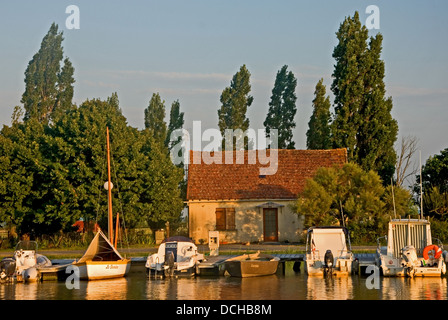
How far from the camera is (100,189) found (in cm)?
4722

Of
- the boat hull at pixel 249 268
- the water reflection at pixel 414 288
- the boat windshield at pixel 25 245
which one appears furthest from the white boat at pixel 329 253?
the boat windshield at pixel 25 245

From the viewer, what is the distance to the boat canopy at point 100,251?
110 ft

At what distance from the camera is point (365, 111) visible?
175ft

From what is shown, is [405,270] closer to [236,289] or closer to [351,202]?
[236,289]

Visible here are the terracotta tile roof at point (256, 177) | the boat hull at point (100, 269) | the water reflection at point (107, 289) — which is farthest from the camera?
the terracotta tile roof at point (256, 177)

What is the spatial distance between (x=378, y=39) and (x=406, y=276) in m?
27.1

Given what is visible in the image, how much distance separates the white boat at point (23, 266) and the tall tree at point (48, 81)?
94.6 ft

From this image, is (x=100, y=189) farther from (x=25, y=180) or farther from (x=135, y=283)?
(x=135, y=283)

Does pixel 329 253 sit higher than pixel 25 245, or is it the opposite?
pixel 25 245

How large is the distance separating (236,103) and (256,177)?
1768cm

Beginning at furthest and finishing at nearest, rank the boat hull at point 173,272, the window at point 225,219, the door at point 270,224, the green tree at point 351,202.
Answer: the window at point 225,219 → the door at point 270,224 → the green tree at point 351,202 → the boat hull at point 173,272

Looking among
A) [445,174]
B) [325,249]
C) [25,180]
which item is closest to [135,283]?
[325,249]

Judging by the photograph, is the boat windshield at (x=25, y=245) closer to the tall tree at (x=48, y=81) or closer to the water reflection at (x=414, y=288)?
the water reflection at (x=414, y=288)

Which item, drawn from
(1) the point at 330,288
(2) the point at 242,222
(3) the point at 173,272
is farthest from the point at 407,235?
(2) the point at 242,222
